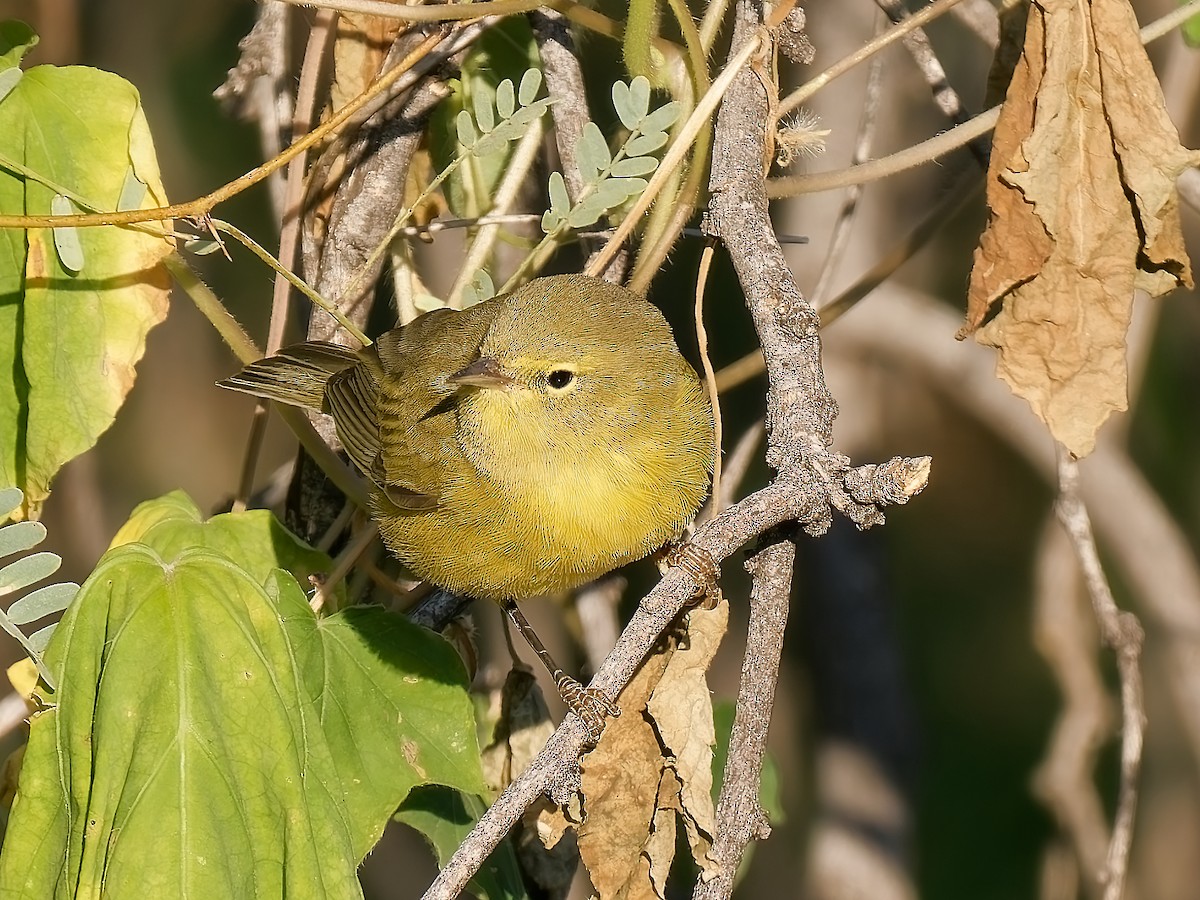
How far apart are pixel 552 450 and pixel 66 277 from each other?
0.95m

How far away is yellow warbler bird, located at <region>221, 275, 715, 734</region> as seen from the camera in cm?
256

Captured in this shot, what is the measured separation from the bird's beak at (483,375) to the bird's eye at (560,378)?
8cm

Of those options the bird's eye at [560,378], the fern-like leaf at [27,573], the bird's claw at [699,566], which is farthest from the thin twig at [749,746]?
the fern-like leaf at [27,573]

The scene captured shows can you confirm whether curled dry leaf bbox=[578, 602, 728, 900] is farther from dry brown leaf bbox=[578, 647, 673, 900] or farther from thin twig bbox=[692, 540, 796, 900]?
thin twig bbox=[692, 540, 796, 900]

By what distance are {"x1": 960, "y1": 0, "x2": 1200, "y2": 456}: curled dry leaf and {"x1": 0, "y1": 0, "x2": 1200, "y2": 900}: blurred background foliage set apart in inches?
55.4

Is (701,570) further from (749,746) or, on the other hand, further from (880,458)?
(880,458)

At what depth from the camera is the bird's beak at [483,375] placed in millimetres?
2523

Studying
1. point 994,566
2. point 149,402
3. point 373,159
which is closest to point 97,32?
point 149,402

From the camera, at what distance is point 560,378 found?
2623mm

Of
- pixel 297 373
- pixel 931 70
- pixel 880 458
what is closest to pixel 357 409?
pixel 297 373

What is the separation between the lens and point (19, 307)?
7.75ft

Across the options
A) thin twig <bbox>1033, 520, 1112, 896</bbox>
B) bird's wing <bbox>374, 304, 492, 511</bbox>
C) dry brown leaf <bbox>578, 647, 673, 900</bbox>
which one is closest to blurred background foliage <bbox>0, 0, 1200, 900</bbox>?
thin twig <bbox>1033, 520, 1112, 896</bbox>

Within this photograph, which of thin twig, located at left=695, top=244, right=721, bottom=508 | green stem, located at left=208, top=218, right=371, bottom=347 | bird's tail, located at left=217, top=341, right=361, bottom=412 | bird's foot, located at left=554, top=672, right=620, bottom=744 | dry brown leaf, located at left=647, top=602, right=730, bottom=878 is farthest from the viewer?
bird's tail, located at left=217, top=341, right=361, bottom=412

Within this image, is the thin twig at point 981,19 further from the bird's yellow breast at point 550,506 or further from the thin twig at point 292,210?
the thin twig at point 292,210
